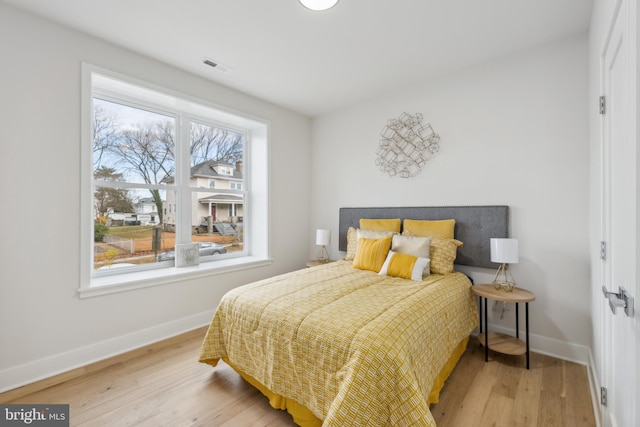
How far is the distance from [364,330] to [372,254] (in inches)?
54.7

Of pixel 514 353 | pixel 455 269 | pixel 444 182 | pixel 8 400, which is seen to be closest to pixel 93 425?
pixel 8 400

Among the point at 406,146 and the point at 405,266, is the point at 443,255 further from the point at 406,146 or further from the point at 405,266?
the point at 406,146

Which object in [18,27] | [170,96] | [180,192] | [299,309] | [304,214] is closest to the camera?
[299,309]

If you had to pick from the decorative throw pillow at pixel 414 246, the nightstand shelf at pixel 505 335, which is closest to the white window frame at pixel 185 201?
the decorative throw pillow at pixel 414 246

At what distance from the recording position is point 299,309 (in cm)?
180

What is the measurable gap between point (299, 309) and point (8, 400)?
204cm

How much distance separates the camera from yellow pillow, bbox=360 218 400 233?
3268 millimetres

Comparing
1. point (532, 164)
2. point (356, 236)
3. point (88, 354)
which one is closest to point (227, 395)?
point (88, 354)

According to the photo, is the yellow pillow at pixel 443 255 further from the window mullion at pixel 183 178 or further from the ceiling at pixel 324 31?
the window mullion at pixel 183 178

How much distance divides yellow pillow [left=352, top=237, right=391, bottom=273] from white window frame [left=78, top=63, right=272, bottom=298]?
4.55ft

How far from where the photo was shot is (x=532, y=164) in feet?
8.45

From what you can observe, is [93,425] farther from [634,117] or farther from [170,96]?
[634,117]

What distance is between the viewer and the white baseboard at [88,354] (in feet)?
6.68

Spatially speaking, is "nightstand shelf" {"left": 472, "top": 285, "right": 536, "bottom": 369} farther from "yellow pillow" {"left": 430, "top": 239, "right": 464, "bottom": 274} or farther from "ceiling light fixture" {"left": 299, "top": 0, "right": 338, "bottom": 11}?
"ceiling light fixture" {"left": 299, "top": 0, "right": 338, "bottom": 11}
